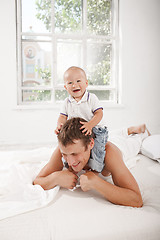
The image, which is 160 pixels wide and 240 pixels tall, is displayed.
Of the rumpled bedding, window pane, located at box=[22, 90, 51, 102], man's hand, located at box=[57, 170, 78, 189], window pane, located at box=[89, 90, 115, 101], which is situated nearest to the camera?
the rumpled bedding

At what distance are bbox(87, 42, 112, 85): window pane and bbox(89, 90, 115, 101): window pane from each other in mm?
149

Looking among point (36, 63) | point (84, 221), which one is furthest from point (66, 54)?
point (84, 221)

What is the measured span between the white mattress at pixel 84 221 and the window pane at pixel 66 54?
3008 millimetres

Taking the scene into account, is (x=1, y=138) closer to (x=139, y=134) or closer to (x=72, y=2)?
(x=139, y=134)

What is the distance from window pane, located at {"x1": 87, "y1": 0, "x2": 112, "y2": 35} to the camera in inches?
155

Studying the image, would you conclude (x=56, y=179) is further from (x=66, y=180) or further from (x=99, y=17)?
(x=99, y=17)

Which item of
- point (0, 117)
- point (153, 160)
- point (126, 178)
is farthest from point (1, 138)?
point (126, 178)

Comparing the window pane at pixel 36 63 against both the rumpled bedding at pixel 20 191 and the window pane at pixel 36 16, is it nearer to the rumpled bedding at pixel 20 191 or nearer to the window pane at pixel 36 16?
the window pane at pixel 36 16

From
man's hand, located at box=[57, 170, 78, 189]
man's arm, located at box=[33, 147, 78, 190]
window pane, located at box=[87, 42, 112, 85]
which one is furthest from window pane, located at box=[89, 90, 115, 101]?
man's hand, located at box=[57, 170, 78, 189]

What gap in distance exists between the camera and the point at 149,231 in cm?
96

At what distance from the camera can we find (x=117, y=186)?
1.21m

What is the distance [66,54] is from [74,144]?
122 inches

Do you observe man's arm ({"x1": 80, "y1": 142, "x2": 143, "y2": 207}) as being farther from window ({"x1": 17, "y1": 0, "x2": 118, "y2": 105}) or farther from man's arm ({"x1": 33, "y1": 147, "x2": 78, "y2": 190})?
window ({"x1": 17, "y1": 0, "x2": 118, "y2": 105})

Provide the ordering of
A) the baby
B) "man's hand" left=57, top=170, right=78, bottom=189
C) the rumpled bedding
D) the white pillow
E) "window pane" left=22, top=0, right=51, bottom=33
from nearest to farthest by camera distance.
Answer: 1. the rumpled bedding
2. "man's hand" left=57, top=170, right=78, bottom=189
3. the baby
4. the white pillow
5. "window pane" left=22, top=0, right=51, bottom=33
